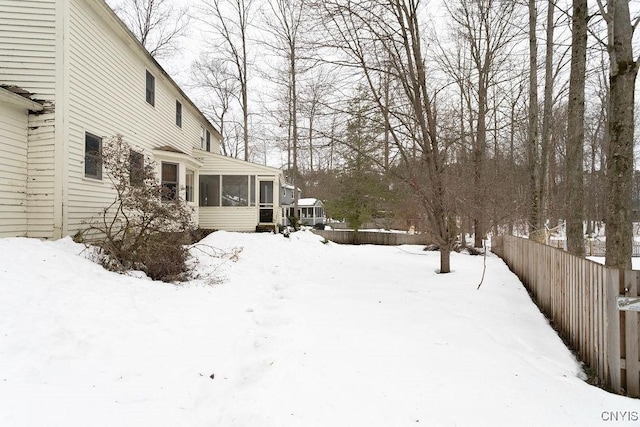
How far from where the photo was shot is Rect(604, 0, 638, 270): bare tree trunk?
448cm

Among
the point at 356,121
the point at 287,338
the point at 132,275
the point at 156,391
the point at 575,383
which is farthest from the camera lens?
the point at 356,121

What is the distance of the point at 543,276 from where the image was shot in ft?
20.8

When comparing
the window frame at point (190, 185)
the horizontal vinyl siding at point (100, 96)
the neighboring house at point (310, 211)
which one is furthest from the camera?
the neighboring house at point (310, 211)

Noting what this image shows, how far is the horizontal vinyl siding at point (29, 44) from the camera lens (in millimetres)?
7234

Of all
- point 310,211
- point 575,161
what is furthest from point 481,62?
point 310,211

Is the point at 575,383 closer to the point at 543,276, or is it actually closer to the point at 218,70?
the point at 543,276

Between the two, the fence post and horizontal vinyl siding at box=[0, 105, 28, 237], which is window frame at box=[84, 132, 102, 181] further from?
the fence post

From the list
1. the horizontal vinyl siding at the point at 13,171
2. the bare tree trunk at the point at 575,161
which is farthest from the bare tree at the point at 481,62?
the horizontal vinyl siding at the point at 13,171

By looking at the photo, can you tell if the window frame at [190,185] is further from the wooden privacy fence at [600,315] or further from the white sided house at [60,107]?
the wooden privacy fence at [600,315]

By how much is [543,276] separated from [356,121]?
227 inches

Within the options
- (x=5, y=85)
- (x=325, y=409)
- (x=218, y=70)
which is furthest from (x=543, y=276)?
(x=218, y=70)

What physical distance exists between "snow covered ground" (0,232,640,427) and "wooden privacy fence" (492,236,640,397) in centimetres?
25

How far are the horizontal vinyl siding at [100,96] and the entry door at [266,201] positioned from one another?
Answer: 16.7 feet

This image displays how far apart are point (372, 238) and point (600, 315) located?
19533 millimetres
